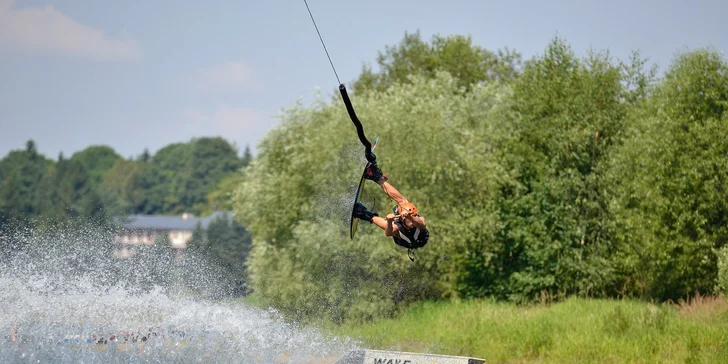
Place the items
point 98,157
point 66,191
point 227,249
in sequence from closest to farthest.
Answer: point 227,249
point 66,191
point 98,157

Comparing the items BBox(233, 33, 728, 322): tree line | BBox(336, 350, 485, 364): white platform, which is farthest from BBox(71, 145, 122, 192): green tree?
BBox(336, 350, 485, 364): white platform

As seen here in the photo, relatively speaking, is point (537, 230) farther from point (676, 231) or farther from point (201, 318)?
point (201, 318)

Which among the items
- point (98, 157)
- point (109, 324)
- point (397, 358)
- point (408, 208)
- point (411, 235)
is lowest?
point (397, 358)

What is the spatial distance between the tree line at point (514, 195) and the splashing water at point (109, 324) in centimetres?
615

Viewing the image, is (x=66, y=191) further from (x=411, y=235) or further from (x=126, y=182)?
(x=411, y=235)

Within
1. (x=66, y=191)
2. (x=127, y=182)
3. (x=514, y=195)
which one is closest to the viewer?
(x=514, y=195)

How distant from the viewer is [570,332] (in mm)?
17719

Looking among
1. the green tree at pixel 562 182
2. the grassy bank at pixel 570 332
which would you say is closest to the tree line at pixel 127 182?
the green tree at pixel 562 182

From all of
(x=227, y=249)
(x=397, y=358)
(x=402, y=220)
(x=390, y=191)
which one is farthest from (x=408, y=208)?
(x=227, y=249)

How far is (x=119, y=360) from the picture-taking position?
41.3 ft

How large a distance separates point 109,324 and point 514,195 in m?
14.3

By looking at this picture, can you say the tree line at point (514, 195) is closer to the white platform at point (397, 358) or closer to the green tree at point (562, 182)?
the green tree at point (562, 182)

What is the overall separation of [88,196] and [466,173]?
67216 mm

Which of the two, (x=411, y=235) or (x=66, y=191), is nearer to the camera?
(x=411, y=235)
